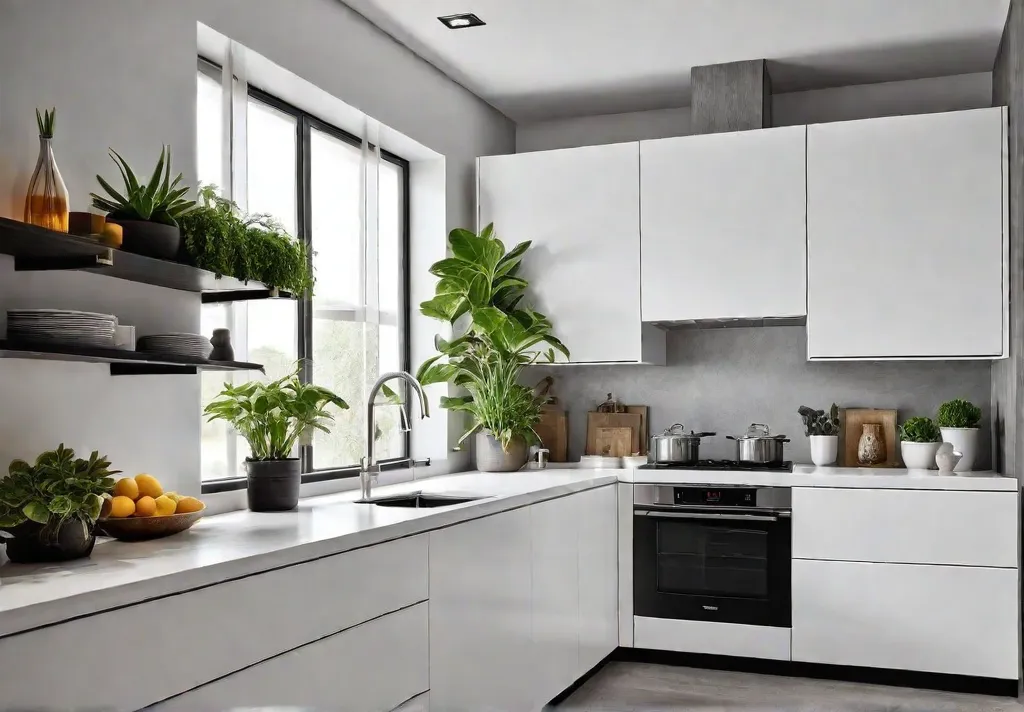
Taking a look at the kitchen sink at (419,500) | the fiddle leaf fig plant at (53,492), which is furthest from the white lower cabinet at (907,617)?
the fiddle leaf fig plant at (53,492)

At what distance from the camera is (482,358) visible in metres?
4.25

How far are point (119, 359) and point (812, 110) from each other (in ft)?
11.8

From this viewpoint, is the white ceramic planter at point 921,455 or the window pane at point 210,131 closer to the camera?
the window pane at point 210,131

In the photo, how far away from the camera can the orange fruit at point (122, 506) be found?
2.05 metres

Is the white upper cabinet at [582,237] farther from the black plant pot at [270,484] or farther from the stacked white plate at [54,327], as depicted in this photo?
the stacked white plate at [54,327]

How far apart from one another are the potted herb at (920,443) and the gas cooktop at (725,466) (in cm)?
49

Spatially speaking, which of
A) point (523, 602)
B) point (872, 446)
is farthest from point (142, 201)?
point (872, 446)

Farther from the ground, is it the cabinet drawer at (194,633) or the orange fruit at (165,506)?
the orange fruit at (165,506)

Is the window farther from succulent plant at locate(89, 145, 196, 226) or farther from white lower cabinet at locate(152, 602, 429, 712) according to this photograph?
white lower cabinet at locate(152, 602, 429, 712)

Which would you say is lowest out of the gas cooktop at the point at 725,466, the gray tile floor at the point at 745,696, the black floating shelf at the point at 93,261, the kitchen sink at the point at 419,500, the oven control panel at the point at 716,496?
the gray tile floor at the point at 745,696

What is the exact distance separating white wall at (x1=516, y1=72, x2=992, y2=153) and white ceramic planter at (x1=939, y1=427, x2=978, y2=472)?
1.50m

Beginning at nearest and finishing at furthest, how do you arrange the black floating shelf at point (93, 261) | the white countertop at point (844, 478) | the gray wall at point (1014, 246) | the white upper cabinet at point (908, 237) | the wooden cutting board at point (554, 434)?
the black floating shelf at point (93, 261) → the gray wall at point (1014, 246) → the white countertop at point (844, 478) → the white upper cabinet at point (908, 237) → the wooden cutting board at point (554, 434)

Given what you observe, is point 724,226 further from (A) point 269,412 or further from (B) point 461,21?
(A) point 269,412

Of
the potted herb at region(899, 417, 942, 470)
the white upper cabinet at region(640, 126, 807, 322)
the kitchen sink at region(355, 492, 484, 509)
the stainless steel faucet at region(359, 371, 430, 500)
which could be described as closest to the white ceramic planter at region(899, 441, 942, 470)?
the potted herb at region(899, 417, 942, 470)
